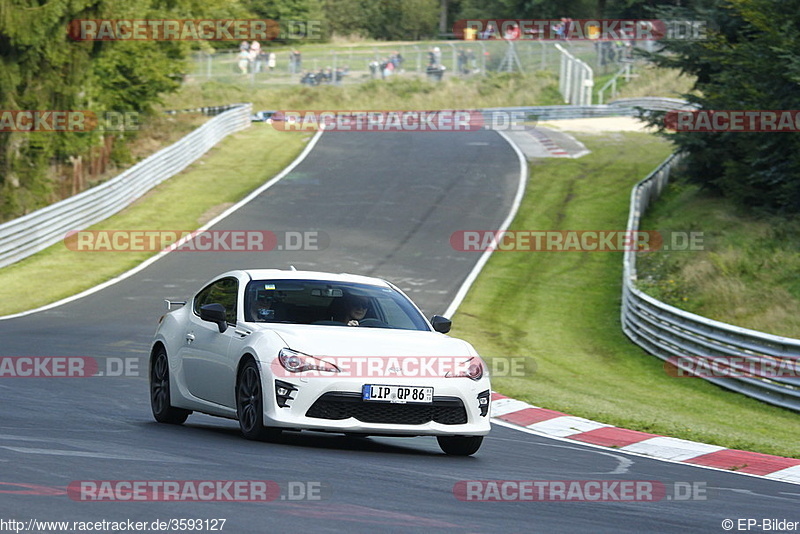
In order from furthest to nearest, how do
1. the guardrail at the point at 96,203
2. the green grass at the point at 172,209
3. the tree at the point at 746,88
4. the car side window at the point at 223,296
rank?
the guardrail at the point at 96,203 → the tree at the point at 746,88 → the green grass at the point at 172,209 → the car side window at the point at 223,296

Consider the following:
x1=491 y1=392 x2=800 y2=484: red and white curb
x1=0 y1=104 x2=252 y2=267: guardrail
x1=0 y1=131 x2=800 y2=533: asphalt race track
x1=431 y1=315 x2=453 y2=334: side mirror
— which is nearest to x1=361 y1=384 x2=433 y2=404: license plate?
x1=0 y1=131 x2=800 y2=533: asphalt race track

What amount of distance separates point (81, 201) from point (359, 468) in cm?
2482

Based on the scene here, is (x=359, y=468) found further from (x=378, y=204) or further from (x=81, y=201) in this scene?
(x=378, y=204)

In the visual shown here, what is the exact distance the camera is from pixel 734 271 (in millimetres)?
24016

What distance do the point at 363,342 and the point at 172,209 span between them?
26.2 m

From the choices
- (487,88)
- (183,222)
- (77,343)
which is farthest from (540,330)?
A: (487,88)

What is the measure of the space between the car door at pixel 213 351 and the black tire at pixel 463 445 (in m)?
1.74

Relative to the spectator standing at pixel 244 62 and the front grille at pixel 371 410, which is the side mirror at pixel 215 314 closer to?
the front grille at pixel 371 410

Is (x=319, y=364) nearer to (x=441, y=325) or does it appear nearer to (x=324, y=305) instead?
(x=324, y=305)

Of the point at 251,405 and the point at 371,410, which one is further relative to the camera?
the point at 251,405

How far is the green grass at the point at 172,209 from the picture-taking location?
25827mm

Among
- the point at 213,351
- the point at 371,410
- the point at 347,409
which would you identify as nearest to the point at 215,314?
the point at 213,351

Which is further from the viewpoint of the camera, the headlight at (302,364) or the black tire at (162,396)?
the black tire at (162,396)

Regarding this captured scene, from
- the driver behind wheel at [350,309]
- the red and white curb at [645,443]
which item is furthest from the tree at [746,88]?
the driver behind wheel at [350,309]
